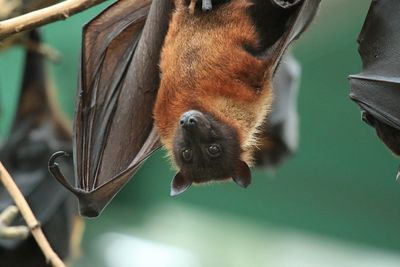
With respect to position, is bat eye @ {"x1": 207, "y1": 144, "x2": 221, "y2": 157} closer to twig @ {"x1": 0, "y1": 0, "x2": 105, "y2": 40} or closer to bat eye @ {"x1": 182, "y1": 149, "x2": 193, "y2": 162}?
bat eye @ {"x1": 182, "y1": 149, "x2": 193, "y2": 162}

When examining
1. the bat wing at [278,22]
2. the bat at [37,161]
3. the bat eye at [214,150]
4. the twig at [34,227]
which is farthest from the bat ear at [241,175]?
the bat at [37,161]

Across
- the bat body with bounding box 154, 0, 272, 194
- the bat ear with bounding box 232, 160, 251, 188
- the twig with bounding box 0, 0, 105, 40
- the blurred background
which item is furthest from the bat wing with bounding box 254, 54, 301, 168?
the twig with bounding box 0, 0, 105, 40

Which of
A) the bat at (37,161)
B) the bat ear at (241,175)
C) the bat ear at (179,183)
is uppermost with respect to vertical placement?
the bat ear at (241,175)

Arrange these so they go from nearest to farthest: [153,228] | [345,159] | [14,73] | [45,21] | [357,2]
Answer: [45,21] < [357,2] < [14,73] < [345,159] < [153,228]

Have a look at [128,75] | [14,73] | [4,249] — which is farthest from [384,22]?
[14,73]

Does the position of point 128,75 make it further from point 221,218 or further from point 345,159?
point 221,218

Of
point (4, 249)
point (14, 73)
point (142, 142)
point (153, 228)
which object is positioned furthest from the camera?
point (153, 228)

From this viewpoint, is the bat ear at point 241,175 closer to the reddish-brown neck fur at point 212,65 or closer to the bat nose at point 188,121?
the reddish-brown neck fur at point 212,65

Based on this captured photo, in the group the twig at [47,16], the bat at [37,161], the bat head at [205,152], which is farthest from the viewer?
the bat at [37,161]
